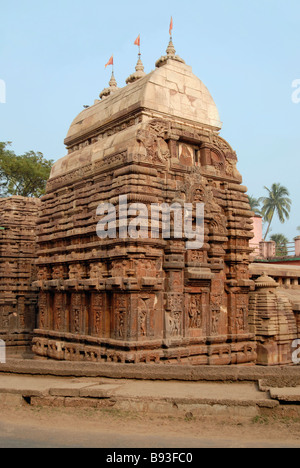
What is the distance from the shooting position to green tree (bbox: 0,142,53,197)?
3291 cm

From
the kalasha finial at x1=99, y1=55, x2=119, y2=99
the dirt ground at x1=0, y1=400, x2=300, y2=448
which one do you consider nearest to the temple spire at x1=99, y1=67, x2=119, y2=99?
the kalasha finial at x1=99, y1=55, x2=119, y2=99

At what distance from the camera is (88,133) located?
15906mm

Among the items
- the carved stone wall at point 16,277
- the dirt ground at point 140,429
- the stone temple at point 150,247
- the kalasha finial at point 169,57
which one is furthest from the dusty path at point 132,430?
the carved stone wall at point 16,277

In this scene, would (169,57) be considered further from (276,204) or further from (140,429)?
(276,204)

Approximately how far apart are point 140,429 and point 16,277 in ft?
47.7

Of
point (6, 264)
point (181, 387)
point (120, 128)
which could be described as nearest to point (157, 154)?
point (120, 128)

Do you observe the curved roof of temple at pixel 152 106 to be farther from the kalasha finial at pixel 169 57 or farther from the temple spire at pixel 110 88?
the temple spire at pixel 110 88

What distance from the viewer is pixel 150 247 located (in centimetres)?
1227

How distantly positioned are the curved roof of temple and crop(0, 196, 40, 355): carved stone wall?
16.3ft

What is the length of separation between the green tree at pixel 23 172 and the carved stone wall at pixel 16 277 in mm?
13201

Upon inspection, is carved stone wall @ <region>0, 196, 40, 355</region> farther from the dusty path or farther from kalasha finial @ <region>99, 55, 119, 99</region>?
the dusty path

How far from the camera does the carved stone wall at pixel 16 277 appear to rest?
64.0ft

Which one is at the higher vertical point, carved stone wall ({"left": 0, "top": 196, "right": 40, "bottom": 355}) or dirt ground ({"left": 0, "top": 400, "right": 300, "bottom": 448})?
carved stone wall ({"left": 0, "top": 196, "right": 40, "bottom": 355})

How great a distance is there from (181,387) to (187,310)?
516 centimetres
